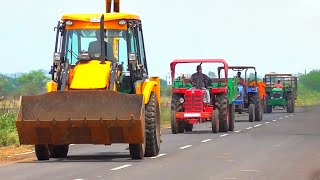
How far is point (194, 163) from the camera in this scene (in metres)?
21.8

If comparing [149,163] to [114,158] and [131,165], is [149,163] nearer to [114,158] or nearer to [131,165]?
[131,165]

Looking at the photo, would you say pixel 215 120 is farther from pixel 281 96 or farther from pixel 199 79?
pixel 281 96

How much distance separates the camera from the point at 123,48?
24.1 m

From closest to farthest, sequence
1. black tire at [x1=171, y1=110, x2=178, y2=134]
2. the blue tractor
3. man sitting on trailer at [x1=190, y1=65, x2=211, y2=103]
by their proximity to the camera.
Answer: black tire at [x1=171, y1=110, x2=178, y2=134] < man sitting on trailer at [x1=190, y1=65, x2=211, y2=103] < the blue tractor

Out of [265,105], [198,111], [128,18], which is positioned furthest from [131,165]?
[265,105]

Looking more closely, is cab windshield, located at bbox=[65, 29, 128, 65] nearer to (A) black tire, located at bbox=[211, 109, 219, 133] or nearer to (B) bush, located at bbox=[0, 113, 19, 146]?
(B) bush, located at bbox=[0, 113, 19, 146]

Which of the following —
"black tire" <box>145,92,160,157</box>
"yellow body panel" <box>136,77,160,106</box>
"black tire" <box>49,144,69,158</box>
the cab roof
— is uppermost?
the cab roof

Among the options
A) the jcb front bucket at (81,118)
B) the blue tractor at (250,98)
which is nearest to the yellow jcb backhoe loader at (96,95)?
the jcb front bucket at (81,118)

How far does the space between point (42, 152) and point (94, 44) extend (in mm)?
2883

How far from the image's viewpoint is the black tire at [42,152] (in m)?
23.1

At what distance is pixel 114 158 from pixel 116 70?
2065 mm

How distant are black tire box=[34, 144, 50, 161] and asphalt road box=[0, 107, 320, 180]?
198 millimetres

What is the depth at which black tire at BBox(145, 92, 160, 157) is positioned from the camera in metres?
23.0

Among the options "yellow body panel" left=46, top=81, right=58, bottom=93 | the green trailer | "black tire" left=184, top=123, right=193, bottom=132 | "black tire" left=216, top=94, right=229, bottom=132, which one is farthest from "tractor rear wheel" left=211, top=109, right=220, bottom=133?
the green trailer
